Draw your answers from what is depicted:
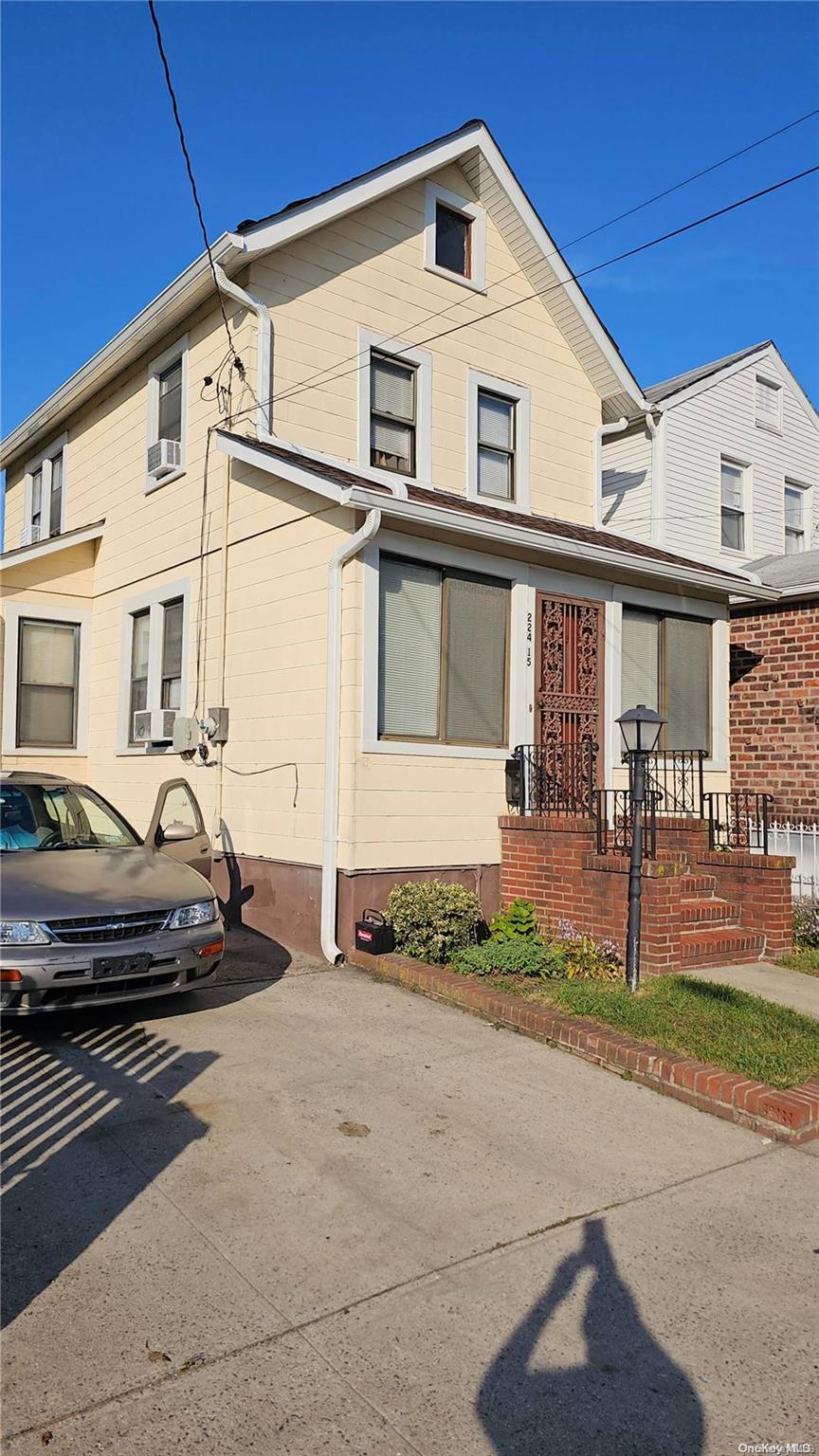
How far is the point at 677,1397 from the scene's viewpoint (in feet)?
9.82

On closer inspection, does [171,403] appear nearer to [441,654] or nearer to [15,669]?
[15,669]

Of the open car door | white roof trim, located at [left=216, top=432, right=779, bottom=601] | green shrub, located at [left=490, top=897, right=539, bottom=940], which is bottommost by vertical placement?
green shrub, located at [left=490, top=897, right=539, bottom=940]

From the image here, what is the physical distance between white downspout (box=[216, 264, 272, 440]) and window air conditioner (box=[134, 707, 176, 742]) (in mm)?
3439

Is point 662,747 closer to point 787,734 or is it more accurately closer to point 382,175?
point 787,734

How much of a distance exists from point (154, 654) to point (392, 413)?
3.92m

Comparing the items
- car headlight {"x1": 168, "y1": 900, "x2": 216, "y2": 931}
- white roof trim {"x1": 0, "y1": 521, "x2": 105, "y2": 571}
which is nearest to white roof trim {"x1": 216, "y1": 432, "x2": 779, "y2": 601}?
car headlight {"x1": 168, "y1": 900, "x2": 216, "y2": 931}

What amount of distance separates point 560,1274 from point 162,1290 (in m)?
1.38

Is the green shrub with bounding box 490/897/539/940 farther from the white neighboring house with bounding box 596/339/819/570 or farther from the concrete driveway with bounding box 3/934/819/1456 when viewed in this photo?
the white neighboring house with bounding box 596/339/819/570

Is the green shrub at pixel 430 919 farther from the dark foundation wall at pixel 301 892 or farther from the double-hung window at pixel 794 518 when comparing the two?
the double-hung window at pixel 794 518

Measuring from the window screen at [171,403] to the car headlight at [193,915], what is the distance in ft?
22.1

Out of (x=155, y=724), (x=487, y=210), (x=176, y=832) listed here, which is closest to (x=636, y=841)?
(x=176, y=832)

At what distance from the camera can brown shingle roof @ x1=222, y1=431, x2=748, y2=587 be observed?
8.73 meters

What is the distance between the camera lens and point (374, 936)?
830 centimetres

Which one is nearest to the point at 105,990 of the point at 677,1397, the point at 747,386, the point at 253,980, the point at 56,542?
the point at 253,980
